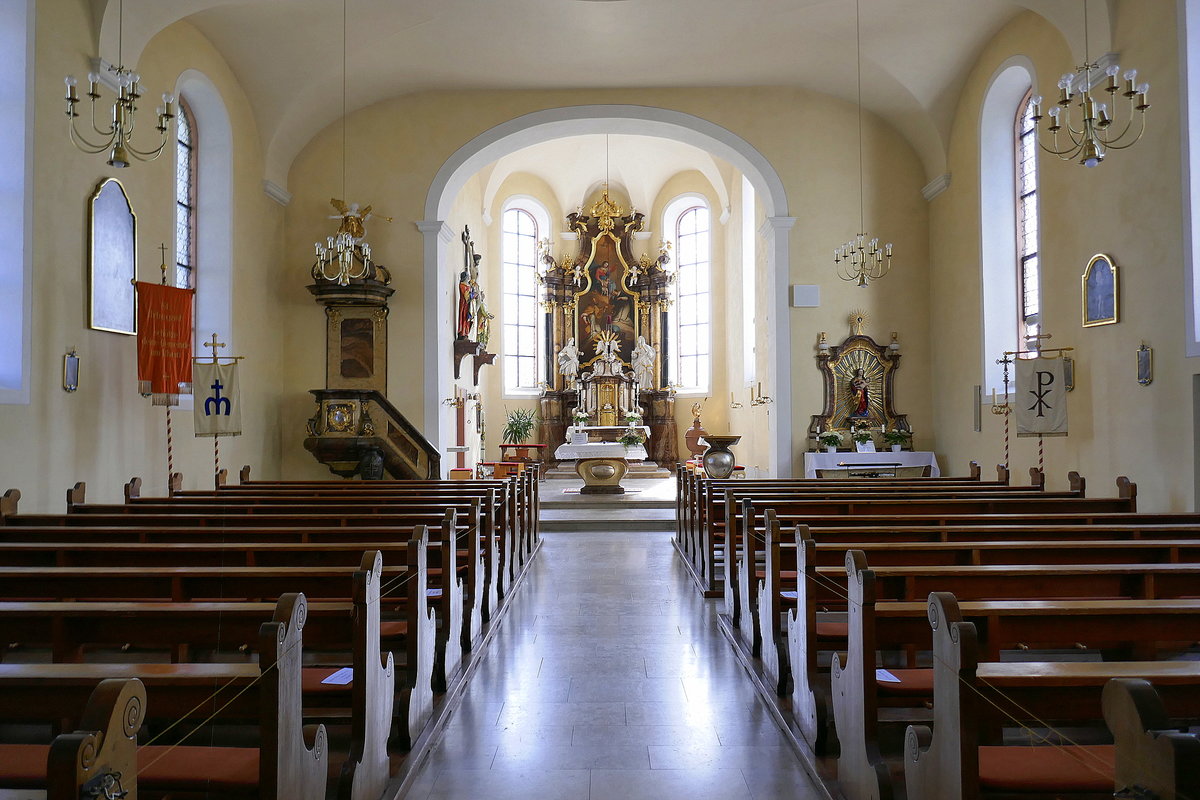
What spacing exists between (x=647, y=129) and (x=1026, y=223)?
17.7 ft

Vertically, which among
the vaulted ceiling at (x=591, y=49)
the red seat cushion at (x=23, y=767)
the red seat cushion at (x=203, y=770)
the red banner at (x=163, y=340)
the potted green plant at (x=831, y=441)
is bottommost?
the red seat cushion at (x=203, y=770)

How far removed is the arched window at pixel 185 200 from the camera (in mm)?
9883

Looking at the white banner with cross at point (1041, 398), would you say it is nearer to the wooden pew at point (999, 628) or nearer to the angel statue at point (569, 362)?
the wooden pew at point (999, 628)

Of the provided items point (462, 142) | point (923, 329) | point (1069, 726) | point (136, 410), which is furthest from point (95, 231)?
point (923, 329)

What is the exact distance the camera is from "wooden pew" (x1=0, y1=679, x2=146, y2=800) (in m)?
1.32

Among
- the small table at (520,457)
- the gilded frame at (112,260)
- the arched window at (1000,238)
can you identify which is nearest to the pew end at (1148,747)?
the gilded frame at (112,260)

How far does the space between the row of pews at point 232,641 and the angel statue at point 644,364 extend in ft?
43.3

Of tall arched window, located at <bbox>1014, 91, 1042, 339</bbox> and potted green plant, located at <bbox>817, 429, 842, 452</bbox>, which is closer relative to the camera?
tall arched window, located at <bbox>1014, 91, 1042, 339</bbox>

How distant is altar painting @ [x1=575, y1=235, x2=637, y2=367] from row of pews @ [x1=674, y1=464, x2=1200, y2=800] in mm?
13730

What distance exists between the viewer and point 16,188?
6.85m

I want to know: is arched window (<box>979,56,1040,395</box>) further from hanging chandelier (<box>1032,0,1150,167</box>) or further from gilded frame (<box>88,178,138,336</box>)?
gilded frame (<box>88,178,138,336</box>)

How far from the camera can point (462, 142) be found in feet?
40.6

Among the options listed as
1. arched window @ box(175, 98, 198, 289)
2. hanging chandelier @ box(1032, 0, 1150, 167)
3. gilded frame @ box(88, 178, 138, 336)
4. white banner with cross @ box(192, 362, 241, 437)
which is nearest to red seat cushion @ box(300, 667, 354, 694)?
hanging chandelier @ box(1032, 0, 1150, 167)

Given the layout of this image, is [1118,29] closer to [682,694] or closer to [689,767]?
[682,694]
